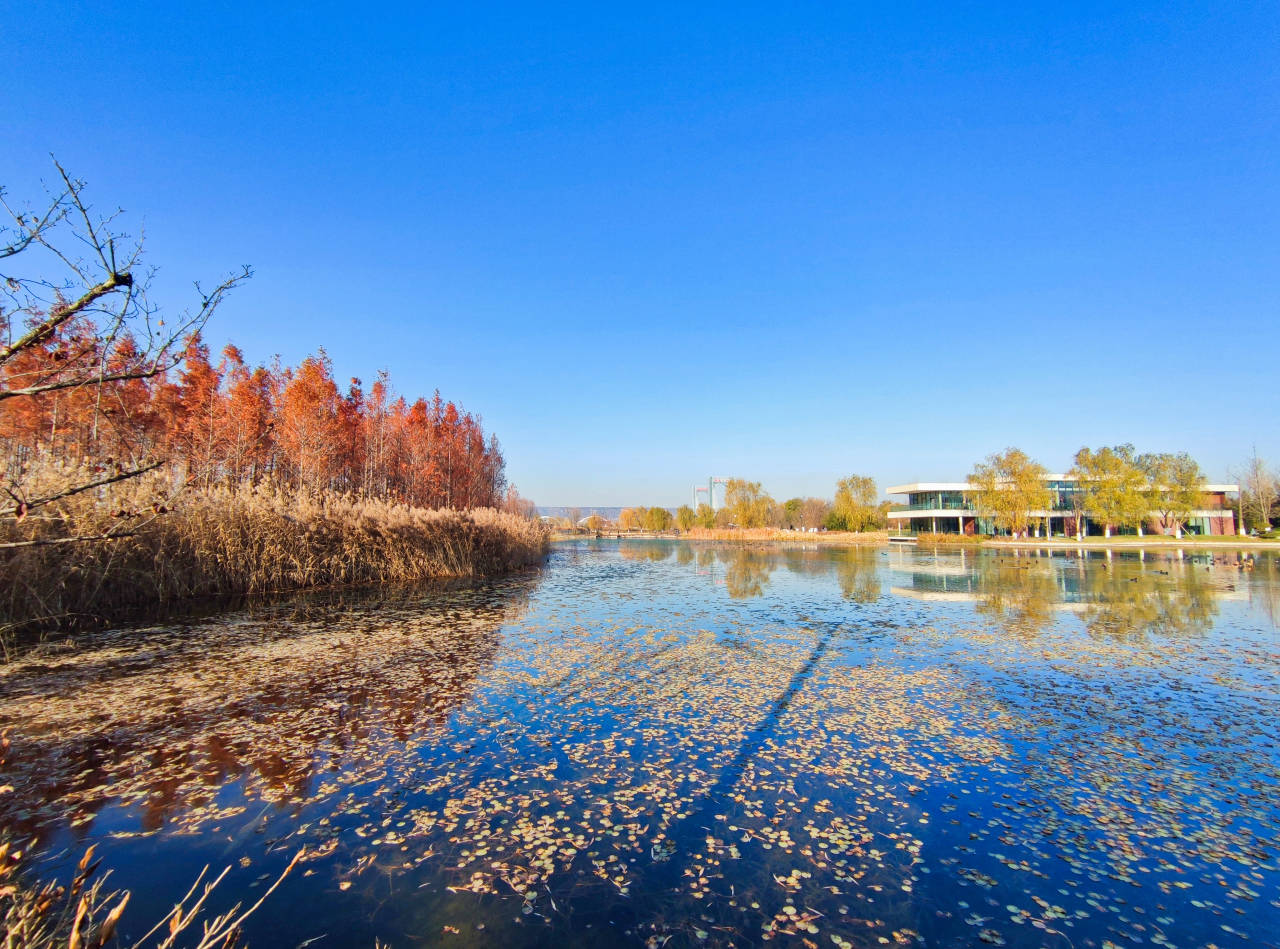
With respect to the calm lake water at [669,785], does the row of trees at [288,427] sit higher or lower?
higher

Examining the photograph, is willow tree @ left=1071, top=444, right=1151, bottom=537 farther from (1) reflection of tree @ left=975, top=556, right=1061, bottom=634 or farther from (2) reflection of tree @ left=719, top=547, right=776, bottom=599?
(2) reflection of tree @ left=719, top=547, right=776, bottom=599

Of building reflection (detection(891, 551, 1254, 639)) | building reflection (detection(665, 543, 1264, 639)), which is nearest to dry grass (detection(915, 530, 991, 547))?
building reflection (detection(665, 543, 1264, 639))

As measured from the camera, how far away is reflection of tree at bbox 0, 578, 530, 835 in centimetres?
363

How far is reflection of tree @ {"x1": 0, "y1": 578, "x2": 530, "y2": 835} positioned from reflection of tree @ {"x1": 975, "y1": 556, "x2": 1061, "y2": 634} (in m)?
8.25

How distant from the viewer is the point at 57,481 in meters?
7.68

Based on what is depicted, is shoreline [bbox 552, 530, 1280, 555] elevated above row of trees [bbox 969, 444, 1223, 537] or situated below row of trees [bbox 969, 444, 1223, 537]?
below

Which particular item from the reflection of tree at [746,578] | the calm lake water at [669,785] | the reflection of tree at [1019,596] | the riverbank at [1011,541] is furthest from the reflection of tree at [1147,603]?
the riverbank at [1011,541]

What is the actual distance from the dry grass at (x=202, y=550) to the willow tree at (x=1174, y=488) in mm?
49066

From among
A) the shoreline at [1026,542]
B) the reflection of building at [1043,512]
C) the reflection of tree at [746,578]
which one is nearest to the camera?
the reflection of tree at [746,578]

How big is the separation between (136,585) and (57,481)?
105 inches

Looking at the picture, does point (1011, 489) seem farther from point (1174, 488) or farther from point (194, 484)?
point (194, 484)

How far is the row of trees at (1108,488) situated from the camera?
42125 mm

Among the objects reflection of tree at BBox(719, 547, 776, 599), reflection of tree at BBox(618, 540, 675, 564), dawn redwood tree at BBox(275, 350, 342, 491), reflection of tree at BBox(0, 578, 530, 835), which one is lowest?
reflection of tree at BBox(618, 540, 675, 564)

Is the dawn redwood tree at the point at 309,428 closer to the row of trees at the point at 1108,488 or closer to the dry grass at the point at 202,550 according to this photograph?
the dry grass at the point at 202,550
